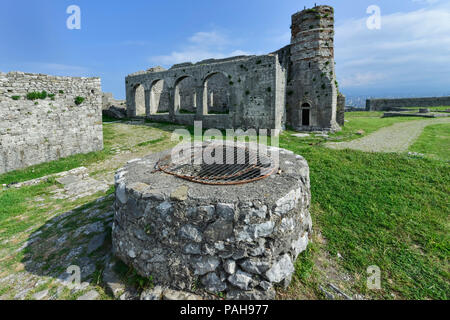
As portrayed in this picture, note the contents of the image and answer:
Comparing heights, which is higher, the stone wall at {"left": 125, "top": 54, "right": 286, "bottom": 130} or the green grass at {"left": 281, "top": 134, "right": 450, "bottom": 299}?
the stone wall at {"left": 125, "top": 54, "right": 286, "bottom": 130}

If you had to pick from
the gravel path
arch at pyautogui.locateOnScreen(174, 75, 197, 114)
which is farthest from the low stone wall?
arch at pyautogui.locateOnScreen(174, 75, 197, 114)

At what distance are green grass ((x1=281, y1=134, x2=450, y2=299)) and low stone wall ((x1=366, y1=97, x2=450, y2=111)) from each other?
27.3 m

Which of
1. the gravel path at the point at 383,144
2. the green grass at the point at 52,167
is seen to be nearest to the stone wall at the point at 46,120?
the green grass at the point at 52,167

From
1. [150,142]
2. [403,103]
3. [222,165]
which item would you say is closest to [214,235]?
[222,165]

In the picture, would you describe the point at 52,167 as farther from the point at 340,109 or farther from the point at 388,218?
the point at 340,109

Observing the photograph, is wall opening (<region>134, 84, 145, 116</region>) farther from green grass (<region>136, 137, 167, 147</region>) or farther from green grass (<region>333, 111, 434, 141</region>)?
green grass (<region>333, 111, 434, 141</region>)

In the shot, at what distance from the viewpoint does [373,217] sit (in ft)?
17.5

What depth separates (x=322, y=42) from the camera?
14.6 meters

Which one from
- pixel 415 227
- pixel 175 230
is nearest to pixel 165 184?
pixel 175 230

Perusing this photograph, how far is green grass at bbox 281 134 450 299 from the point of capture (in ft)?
12.9

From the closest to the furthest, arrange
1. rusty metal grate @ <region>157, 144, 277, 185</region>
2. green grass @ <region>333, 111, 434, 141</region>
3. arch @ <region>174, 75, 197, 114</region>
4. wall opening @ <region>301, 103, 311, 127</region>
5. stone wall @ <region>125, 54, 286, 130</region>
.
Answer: rusty metal grate @ <region>157, 144, 277, 185</region>, green grass @ <region>333, 111, 434, 141</region>, stone wall @ <region>125, 54, 286, 130</region>, wall opening @ <region>301, 103, 311, 127</region>, arch @ <region>174, 75, 197, 114</region>

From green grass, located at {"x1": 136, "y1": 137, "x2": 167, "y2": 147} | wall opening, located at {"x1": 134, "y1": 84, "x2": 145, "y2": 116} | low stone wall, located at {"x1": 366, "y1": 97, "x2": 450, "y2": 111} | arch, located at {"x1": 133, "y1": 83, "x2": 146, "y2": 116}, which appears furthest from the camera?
low stone wall, located at {"x1": 366, "y1": 97, "x2": 450, "y2": 111}

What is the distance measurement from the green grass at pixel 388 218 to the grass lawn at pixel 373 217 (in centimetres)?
1

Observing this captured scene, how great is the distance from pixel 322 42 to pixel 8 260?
1735 cm
